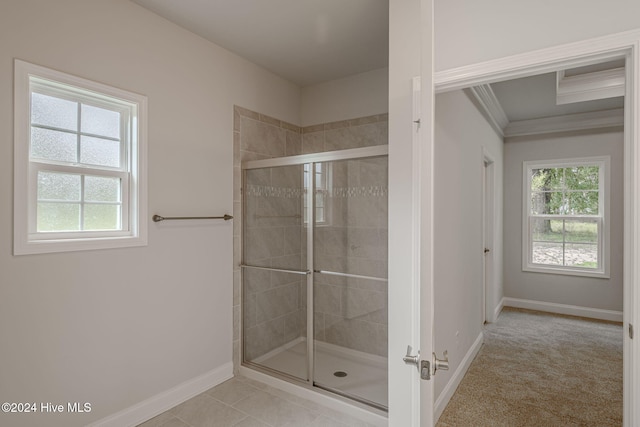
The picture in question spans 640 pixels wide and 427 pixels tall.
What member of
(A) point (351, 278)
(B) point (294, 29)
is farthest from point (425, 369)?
(B) point (294, 29)

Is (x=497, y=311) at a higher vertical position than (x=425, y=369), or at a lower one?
lower

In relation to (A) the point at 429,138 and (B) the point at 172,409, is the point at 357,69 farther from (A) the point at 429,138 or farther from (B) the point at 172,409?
(B) the point at 172,409

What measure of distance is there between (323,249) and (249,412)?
1.24 meters

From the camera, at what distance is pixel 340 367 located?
2.62 metres

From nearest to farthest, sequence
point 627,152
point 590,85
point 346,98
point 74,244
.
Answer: point 627,152
point 74,244
point 590,85
point 346,98

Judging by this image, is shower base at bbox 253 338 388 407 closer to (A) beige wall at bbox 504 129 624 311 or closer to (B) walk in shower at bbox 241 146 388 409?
(B) walk in shower at bbox 241 146 388 409

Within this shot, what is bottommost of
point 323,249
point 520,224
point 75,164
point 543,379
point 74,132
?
point 543,379

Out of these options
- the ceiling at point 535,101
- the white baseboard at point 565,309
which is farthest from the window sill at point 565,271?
the ceiling at point 535,101

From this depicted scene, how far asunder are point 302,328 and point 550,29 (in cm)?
244

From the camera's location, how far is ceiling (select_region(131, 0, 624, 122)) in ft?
7.29

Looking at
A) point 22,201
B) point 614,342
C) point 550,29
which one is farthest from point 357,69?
point 614,342

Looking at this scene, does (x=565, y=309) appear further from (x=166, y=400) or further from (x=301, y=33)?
(x=166, y=400)

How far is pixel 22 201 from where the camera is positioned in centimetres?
173

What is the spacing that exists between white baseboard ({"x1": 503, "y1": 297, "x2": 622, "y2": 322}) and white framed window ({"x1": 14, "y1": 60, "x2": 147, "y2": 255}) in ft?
16.6
